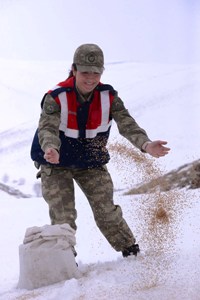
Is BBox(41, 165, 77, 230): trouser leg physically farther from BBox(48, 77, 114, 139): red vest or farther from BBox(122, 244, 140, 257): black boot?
BBox(122, 244, 140, 257): black boot

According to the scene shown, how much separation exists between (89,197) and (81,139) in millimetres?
359

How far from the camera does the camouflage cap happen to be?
8.78ft

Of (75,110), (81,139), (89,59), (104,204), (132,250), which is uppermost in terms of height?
(89,59)

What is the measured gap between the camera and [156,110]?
25.4 ft

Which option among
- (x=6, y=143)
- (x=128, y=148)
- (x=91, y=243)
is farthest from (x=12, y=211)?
(x=128, y=148)

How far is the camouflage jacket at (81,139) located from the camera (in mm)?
2734

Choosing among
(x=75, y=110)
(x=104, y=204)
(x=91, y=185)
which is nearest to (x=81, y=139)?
(x=75, y=110)

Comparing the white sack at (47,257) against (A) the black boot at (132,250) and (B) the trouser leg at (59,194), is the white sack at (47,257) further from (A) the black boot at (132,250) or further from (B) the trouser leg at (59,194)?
(A) the black boot at (132,250)

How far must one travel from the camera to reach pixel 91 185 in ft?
9.70

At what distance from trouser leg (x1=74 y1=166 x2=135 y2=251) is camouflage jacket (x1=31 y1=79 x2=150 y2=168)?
83 millimetres

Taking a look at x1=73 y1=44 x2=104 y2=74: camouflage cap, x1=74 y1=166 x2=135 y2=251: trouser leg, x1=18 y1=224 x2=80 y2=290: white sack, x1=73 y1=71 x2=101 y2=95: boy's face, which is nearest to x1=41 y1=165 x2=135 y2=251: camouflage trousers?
x1=74 y1=166 x2=135 y2=251: trouser leg

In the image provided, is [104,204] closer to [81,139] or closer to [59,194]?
[59,194]

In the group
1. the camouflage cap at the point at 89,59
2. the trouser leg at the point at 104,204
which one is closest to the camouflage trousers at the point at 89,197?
the trouser leg at the point at 104,204

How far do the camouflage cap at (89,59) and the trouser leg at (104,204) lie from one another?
0.56 metres
